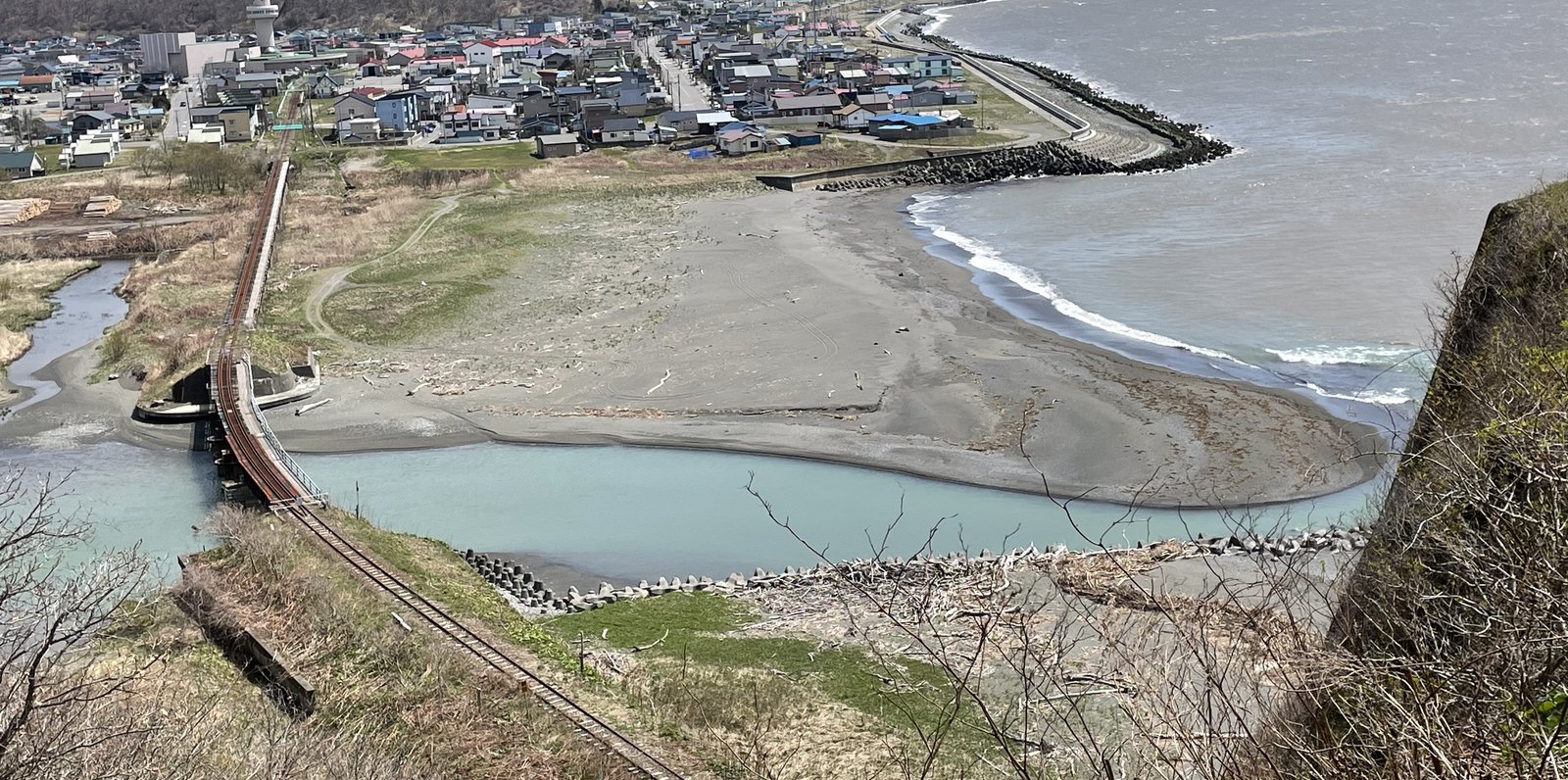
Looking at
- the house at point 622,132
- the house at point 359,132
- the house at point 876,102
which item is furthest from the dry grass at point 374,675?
the house at point 876,102

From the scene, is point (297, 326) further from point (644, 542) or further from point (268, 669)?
point (268, 669)

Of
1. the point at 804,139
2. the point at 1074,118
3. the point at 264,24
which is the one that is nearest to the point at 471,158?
the point at 804,139

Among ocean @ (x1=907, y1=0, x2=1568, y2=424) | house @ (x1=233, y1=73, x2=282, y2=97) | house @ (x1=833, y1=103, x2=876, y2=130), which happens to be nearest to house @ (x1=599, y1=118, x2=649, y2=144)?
house @ (x1=833, y1=103, x2=876, y2=130)

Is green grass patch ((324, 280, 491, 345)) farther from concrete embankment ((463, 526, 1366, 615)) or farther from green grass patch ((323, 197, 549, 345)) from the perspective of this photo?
concrete embankment ((463, 526, 1366, 615))

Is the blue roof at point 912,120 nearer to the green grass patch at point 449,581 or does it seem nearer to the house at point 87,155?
the house at point 87,155

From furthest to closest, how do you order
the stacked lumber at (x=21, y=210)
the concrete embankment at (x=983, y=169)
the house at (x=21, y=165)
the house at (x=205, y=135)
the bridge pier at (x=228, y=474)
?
1. the house at (x=205, y=135)
2. the house at (x=21, y=165)
3. the concrete embankment at (x=983, y=169)
4. the stacked lumber at (x=21, y=210)
5. the bridge pier at (x=228, y=474)

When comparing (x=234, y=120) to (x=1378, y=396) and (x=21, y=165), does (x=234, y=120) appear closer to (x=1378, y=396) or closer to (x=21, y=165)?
(x=21, y=165)
